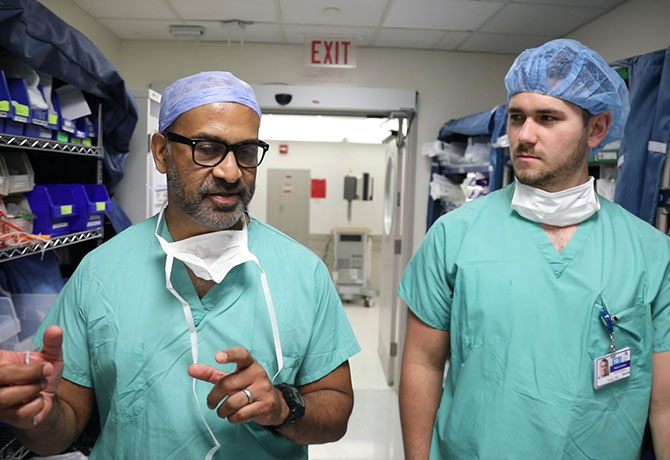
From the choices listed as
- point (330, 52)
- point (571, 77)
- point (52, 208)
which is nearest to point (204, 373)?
point (571, 77)

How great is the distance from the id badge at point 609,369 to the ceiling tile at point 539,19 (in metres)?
Result: 2.32

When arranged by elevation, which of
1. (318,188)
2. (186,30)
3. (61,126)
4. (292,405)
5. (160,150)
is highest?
(186,30)

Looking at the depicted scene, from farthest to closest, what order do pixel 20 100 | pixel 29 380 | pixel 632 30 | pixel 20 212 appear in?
1. pixel 632 30
2. pixel 20 212
3. pixel 20 100
4. pixel 29 380

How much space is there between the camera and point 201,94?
112cm

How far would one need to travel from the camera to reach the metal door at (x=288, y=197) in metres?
7.32

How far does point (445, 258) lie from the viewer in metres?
1.34

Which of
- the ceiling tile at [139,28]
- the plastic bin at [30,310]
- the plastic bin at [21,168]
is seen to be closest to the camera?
the plastic bin at [21,168]

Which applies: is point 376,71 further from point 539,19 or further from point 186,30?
point 186,30

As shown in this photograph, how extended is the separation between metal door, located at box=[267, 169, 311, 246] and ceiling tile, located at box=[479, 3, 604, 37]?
4335mm

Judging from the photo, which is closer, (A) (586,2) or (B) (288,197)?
(A) (586,2)

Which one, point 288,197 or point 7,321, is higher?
point 288,197

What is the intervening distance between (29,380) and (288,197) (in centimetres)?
655

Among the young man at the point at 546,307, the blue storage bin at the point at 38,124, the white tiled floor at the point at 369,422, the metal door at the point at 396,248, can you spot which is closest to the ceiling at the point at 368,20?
the metal door at the point at 396,248

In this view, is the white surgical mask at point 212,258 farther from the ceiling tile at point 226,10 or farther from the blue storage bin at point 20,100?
the ceiling tile at point 226,10
